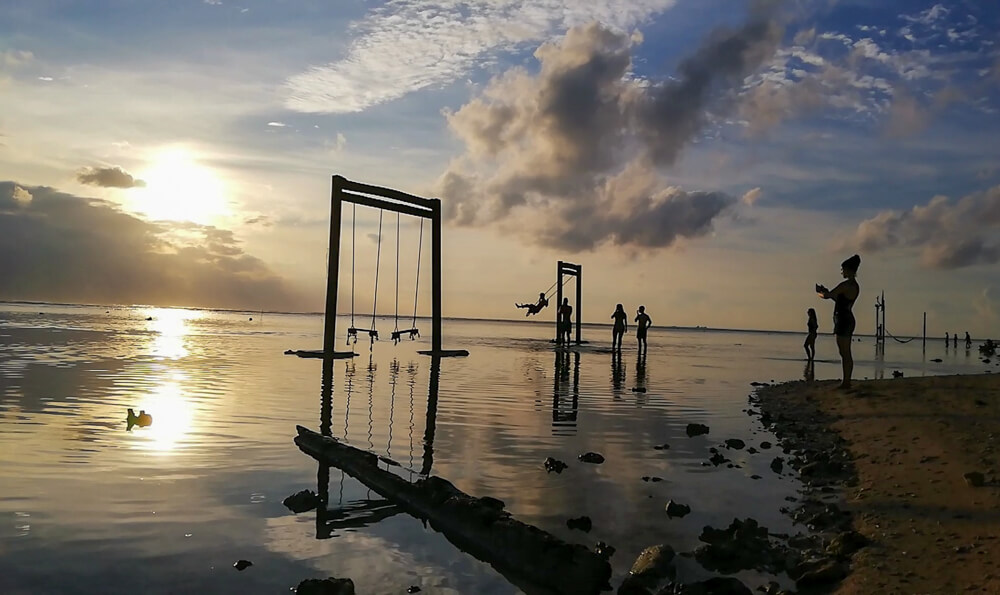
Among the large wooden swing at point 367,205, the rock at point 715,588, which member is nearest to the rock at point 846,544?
the rock at point 715,588

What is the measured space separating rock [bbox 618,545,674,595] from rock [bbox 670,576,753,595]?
0.27 m

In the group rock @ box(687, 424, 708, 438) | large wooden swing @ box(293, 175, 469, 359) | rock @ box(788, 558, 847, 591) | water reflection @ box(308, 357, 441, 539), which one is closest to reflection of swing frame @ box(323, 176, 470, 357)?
large wooden swing @ box(293, 175, 469, 359)

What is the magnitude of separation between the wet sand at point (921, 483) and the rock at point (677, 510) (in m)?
1.50

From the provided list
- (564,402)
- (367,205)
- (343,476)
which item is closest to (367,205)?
(367,205)

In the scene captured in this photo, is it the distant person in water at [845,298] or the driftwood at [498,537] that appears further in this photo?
the distant person in water at [845,298]

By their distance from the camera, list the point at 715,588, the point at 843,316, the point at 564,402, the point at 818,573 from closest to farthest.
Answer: the point at 715,588 → the point at 818,573 → the point at 843,316 → the point at 564,402

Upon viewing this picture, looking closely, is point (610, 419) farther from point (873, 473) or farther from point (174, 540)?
point (174, 540)

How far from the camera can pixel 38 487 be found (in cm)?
702

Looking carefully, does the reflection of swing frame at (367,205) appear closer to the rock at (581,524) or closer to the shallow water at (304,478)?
the shallow water at (304,478)

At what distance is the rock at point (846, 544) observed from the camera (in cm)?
527

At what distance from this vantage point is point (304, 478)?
769cm

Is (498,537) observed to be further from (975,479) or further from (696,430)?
(696,430)

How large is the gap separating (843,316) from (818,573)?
9.02 m

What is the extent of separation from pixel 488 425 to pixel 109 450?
19.2ft
